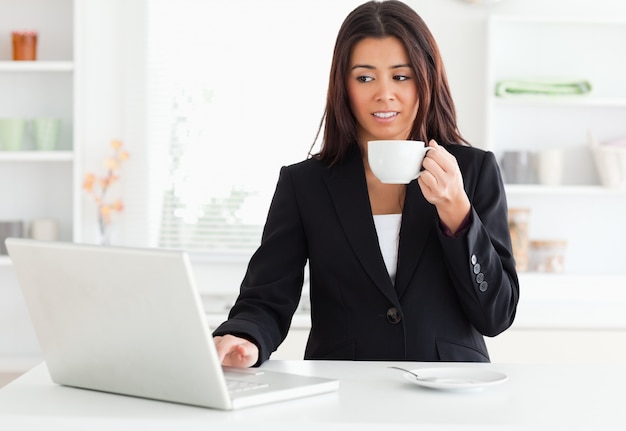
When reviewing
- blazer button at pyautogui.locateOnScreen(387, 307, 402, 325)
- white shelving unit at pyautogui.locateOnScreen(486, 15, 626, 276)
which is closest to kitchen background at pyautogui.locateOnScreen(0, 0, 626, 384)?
white shelving unit at pyautogui.locateOnScreen(486, 15, 626, 276)

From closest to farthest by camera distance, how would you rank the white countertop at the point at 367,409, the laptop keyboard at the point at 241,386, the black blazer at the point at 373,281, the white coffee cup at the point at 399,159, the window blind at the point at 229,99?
the white countertop at the point at 367,409, the laptop keyboard at the point at 241,386, the white coffee cup at the point at 399,159, the black blazer at the point at 373,281, the window blind at the point at 229,99

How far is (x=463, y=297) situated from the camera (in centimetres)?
174

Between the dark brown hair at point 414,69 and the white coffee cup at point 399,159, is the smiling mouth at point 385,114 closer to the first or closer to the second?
the dark brown hair at point 414,69

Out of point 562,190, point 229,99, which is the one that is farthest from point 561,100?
point 229,99

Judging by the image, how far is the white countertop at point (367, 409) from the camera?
1.08 metres

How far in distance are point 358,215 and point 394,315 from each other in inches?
8.6

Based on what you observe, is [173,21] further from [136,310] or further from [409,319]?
[136,310]

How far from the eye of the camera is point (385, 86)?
1872 millimetres

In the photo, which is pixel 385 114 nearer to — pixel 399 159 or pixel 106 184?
pixel 399 159

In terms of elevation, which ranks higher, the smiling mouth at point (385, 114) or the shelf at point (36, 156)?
the smiling mouth at point (385, 114)

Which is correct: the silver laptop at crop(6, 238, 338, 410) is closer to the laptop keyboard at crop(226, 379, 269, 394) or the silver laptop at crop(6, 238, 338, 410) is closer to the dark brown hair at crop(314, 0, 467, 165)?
the laptop keyboard at crop(226, 379, 269, 394)

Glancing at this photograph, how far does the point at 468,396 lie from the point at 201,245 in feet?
9.14

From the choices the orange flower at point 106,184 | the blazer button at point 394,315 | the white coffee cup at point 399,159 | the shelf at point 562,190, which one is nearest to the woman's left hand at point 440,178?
the white coffee cup at point 399,159

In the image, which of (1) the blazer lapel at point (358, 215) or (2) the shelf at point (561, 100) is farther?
(2) the shelf at point (561, 100)
